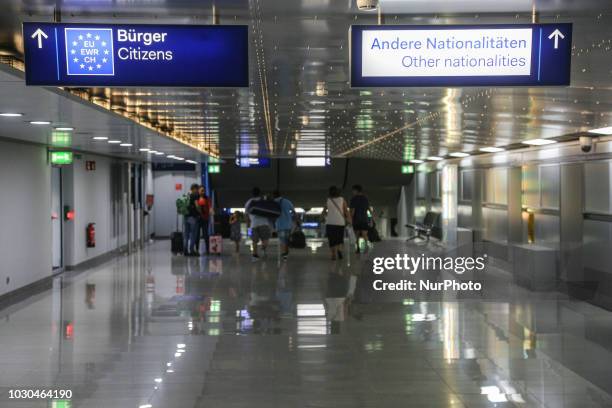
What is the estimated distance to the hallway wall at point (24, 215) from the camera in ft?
44.3

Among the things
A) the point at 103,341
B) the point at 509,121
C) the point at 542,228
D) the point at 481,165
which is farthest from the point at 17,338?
the point at 481,165

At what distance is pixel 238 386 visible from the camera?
7.02 metres

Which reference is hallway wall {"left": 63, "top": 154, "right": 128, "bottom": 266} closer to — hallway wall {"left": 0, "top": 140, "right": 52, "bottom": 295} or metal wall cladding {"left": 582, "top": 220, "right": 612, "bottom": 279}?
hallway wall {"left": 0, "top": 140, "right": 52, "bottom": 295}

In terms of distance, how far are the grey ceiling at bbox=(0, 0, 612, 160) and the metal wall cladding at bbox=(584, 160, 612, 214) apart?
2.74 feet

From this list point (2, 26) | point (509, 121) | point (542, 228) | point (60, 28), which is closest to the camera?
point (60, 28)

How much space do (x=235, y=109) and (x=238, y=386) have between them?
209 inches

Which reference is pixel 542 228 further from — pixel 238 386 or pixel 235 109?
pixel 238 386

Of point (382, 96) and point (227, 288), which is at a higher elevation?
point (382, 96)

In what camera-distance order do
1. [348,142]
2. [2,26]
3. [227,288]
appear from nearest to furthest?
[2,26] → [227,288] → [348,142]

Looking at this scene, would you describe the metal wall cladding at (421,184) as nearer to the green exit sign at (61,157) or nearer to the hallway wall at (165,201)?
the hallway wall at (165,201)

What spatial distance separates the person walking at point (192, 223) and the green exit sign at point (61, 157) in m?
4.31

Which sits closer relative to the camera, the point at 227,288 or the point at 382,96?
the point at 382,96

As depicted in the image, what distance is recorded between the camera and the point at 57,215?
60.3ft

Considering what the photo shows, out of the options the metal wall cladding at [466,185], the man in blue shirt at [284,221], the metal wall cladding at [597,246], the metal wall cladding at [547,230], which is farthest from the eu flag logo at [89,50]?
the metal wall cladding at [466,185]
